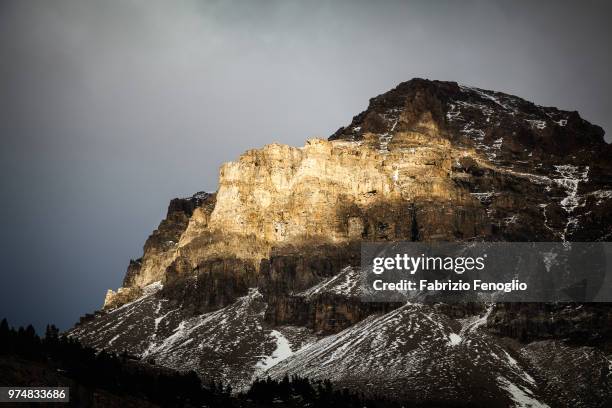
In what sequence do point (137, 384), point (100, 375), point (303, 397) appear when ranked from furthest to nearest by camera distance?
point (303, 397) < point (137, 384) < point (100, 375)

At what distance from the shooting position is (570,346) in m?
199

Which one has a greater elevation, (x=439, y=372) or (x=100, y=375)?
(x=439, y=372)

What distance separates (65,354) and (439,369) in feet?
277

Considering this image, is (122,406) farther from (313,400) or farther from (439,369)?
(439,369)

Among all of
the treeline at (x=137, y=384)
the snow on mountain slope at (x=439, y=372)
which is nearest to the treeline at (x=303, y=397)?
the treeline at (x=137, y=384)

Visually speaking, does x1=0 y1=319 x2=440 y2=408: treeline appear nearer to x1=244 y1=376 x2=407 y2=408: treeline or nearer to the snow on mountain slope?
x1=244 y1=376 x2=407 y2=408: treeline

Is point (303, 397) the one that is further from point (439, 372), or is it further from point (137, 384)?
point (439, 372)

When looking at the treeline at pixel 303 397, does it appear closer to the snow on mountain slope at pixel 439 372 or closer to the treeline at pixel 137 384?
the treeline at pixel 137 384

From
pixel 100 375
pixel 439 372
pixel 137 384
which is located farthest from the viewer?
pixel 439 372

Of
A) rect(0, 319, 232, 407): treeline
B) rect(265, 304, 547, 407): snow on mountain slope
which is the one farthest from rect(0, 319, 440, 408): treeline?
rect(265, 304, 547, 407): snow on mountain slope

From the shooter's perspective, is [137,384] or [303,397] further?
[303,397]

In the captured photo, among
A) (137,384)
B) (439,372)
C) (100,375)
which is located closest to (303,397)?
(137,384)

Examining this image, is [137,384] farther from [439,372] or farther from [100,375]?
[439,372]

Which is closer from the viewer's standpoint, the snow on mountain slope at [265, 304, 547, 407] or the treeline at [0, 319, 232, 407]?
the treeline at [0, 319, 232, 407]
